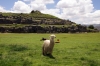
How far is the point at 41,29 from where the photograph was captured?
163625 mm

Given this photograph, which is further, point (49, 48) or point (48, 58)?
point (49, 48)

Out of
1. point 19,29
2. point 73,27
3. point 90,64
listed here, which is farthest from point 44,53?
point 73,27

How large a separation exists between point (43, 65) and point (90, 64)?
13.2ft

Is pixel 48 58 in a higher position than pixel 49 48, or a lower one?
lower

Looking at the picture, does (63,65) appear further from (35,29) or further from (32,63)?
(35,29)

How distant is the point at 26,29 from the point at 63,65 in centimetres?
14618

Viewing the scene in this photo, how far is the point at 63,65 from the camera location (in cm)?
1634

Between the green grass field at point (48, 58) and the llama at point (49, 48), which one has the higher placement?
the llama at point (49, 48)

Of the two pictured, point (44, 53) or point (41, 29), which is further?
point (41, 29)

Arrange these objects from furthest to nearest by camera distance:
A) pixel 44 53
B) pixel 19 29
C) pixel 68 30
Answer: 1. pixel 68 30
2. pixel 19 29
3. pixel 44 53

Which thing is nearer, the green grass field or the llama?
the green grass field

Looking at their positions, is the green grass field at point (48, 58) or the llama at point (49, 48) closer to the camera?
the green grass field at point (48, 58)

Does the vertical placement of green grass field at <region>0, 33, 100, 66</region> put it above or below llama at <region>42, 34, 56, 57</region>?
below

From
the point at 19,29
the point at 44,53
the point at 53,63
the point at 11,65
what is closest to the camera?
the point at 11,65
